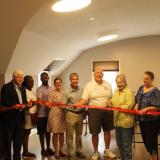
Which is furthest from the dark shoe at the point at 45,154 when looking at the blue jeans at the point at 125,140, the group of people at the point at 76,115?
the blue jeans at the point at 125,140

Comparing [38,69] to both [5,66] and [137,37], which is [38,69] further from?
[137,37]

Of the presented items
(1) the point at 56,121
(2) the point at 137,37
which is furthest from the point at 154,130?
(2) the point at 137,37

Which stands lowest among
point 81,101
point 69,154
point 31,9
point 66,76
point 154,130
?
point 69,154

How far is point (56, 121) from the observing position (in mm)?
4664

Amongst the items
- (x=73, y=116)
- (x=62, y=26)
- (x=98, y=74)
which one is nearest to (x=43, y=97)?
(x=73, y=116)

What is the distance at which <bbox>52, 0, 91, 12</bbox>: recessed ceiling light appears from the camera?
4.00 m

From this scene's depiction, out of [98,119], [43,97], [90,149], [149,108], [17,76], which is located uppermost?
[17,76]

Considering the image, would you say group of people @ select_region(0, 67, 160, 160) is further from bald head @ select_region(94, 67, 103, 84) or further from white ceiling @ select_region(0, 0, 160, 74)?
white ceiling @ select_region(0, 0, 160, 74)

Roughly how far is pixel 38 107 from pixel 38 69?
210cm

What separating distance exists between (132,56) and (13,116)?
5.43 metres

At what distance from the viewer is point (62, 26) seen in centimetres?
527

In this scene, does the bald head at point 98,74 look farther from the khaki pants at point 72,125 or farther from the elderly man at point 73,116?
the khaki pants at point 72,125

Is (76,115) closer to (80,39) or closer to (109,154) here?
(109,154)

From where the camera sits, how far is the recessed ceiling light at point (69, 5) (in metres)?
A: 4.00
